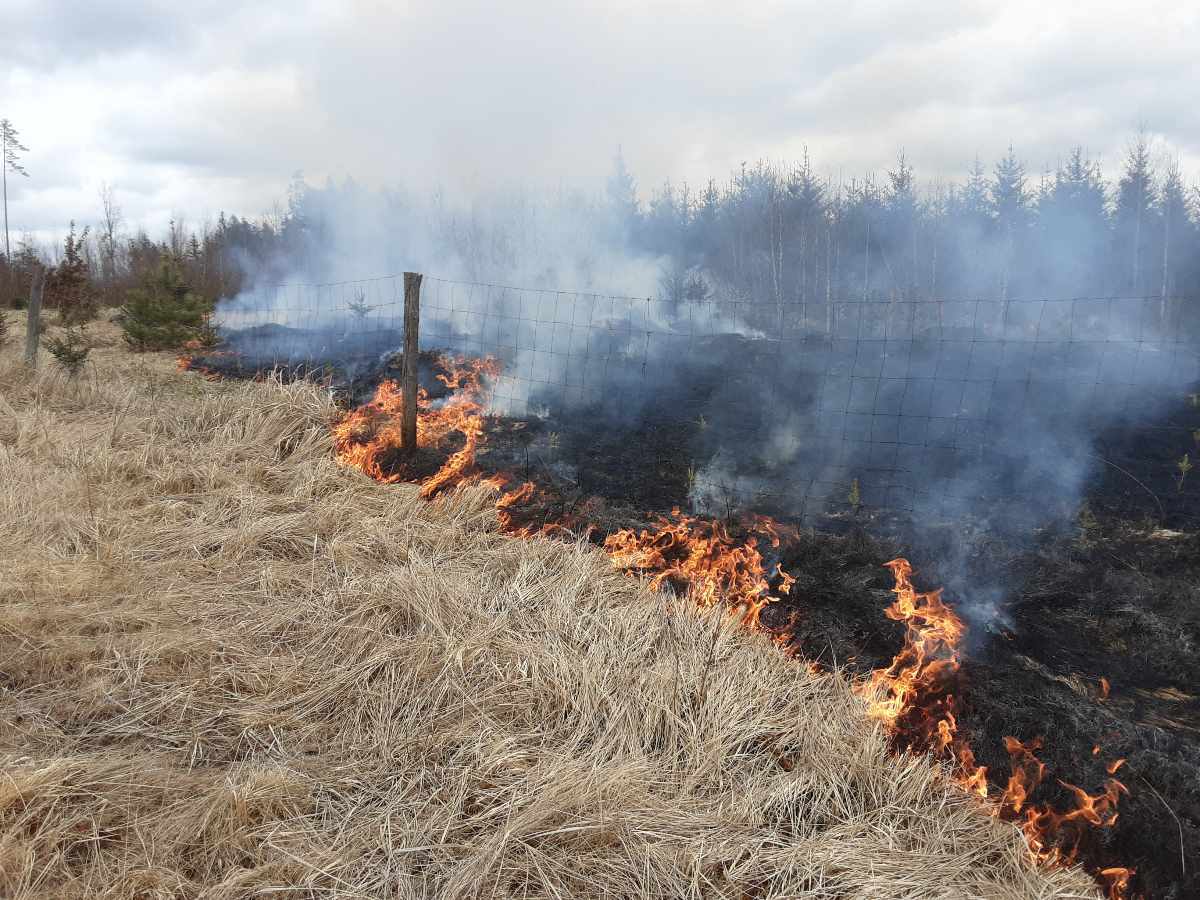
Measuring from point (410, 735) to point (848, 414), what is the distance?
5944mm

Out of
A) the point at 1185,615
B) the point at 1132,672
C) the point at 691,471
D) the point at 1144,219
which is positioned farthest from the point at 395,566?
the point at 1144,219

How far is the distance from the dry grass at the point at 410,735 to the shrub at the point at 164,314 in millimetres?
7925

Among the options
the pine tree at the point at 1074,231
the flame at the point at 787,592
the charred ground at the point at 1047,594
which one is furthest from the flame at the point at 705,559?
the pine tree at the point at 1074,231

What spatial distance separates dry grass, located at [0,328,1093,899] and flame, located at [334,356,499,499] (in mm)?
1240

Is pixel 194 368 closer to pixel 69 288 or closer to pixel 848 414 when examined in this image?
pixel 69 288

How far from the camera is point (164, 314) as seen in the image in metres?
11.7

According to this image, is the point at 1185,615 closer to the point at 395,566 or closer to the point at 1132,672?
the point at 1132,672

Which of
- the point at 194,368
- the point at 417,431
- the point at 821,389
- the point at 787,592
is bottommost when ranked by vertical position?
the point at 787,592

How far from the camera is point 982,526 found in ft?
16.2

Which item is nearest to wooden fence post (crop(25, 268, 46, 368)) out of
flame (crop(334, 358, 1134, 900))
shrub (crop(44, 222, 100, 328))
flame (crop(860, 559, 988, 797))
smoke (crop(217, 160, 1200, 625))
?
smoke (crop(217, 160, 1200, 625))

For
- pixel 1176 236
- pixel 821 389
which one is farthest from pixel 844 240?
pixel 821 389

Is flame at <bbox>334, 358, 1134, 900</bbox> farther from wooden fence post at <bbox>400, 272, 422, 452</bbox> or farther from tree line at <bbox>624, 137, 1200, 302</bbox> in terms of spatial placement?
tree line at <bbox>624, 137, 1200, 302</bbox>

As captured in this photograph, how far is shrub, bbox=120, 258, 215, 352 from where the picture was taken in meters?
11.7

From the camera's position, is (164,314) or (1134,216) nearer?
(164,314)
